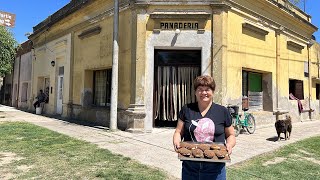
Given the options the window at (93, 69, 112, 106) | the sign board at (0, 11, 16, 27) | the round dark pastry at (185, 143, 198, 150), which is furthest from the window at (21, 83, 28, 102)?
the round dark pastry at (185, 143, 198, 150)

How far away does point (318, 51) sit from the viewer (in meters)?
17.5

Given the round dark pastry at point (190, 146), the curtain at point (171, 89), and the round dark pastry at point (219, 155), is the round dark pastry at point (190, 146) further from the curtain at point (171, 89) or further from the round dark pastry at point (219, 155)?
the curtain at point (171, 89)

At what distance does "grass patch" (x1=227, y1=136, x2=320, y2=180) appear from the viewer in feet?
17.1

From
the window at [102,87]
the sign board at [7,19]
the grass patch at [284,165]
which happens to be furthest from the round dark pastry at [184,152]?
the sign board at [7,19]

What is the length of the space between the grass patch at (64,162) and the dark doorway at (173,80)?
3386 millimetres

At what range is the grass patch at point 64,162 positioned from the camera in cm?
484

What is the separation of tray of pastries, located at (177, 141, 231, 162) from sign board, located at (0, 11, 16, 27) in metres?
18.4

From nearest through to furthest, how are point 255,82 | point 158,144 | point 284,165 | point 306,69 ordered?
1. point 284,165
2. point 158,144
3. point 255,82
4. point 306,69

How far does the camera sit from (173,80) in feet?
33.7

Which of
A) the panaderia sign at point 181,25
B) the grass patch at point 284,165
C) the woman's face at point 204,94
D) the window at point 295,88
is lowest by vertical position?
the grass patch at point 284,165

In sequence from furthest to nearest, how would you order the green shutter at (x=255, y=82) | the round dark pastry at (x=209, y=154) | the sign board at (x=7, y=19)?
→ 1. the sign board at (x=7, y=19)
2. the green shutter at (x=255, y=82)
3. the round dark pastry at (x=209, y=154)

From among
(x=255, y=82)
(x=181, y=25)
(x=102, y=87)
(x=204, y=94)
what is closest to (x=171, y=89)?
(x=181, y=25)

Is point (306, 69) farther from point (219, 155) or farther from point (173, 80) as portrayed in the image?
point (219, 155)

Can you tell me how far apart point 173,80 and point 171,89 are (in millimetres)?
318
